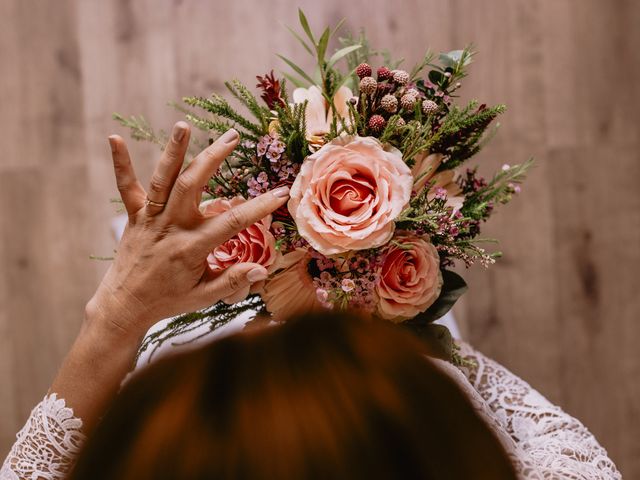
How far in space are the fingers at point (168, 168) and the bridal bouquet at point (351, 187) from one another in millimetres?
90

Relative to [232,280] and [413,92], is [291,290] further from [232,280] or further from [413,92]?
[413,92]

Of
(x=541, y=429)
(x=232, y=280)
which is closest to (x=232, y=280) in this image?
(x=232, y=280)

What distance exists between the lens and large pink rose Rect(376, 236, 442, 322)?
0.71m

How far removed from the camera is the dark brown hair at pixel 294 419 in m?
0.37

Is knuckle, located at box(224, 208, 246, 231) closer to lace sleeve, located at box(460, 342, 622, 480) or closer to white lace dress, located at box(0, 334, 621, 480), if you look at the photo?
white lace dress, located at box(0, 334, 621, 480)

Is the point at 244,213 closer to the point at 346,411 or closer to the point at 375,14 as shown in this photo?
the point at 346,411

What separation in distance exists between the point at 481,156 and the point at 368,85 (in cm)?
86

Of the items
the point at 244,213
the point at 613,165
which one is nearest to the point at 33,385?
the point at 244,213

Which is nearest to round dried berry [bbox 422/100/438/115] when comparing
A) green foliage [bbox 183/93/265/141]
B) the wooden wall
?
green foliage [bbox 183/93/265/141]

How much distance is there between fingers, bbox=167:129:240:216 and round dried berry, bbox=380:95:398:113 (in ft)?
0.67

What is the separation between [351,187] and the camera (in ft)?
2.12

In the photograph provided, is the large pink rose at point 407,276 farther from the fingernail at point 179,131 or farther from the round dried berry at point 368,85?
the fingernail at point 179,131

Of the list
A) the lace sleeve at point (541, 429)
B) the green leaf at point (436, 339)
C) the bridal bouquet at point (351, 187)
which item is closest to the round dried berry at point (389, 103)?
the bridal bouquet at point (351, 187)

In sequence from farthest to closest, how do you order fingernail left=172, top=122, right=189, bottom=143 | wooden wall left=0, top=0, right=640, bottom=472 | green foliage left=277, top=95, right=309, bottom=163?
wooden wall left=0, top=0, right=640, bottom=472, green foliage left=277, top=95, right=309, bottom=163, fingernail left=172, top=122, right=189, bottom=143
